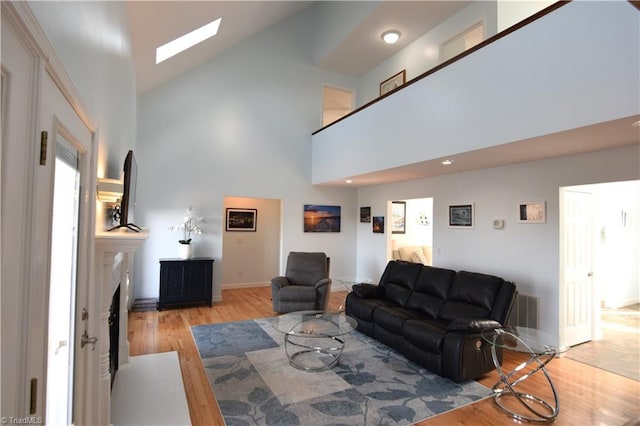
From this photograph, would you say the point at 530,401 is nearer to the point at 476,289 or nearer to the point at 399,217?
the point at 476,289

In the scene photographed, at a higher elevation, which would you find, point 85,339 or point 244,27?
point 244,27

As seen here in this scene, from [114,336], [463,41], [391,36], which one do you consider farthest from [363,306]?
[391,36]

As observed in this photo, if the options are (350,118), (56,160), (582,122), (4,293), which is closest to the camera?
(4,293)

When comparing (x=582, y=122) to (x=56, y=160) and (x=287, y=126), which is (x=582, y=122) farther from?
(x=287, y=126)

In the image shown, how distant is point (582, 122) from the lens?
104 inches

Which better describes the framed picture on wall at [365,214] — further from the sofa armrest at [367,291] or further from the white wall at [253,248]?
the sofa armrest at [367,291]

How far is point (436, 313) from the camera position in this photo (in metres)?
3.92

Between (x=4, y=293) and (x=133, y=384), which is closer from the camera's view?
(x=4, y=293)

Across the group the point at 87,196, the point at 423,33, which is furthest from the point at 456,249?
the point at 87,196

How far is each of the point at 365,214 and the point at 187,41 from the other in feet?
15.7

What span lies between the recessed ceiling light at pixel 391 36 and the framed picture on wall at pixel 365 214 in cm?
338

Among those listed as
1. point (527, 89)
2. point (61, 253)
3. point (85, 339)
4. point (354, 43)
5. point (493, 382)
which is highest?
point (354, 43)

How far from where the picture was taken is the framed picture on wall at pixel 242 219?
762cm

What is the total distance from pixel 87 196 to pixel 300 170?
557 centimetres
